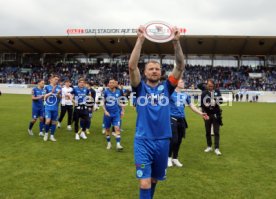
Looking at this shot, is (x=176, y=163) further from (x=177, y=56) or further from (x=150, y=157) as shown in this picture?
(x=177, y=56)

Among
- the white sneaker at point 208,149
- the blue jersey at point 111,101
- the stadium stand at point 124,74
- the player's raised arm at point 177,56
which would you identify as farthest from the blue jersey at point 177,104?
the stadium stand at point 124,74

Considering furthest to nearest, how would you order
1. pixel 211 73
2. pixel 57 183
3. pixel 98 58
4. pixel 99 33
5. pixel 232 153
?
1. pixel 98 58
2. pixel 211 73
3. pixel 99 33
4. pixel 232 153
5. pixel 57 183

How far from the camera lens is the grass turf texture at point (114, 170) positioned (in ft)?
19.1

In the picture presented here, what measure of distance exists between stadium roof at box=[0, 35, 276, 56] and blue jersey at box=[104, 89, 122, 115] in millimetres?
35796

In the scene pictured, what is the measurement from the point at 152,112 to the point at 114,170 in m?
3.31

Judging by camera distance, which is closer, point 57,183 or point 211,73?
point 57,183

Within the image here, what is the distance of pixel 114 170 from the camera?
7258 millimetres

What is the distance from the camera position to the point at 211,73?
176 feet

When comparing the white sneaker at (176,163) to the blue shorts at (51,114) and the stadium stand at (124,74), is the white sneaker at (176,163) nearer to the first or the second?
the blue shorts at (51,114)

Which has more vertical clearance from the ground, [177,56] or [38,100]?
[177,56]

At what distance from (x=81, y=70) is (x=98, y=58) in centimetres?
402

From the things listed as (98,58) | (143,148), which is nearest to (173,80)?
(143,148)

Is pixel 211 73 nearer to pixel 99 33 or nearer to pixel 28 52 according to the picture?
pixel 99 33

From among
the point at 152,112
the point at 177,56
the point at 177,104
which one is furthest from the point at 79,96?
the point at 177,56
